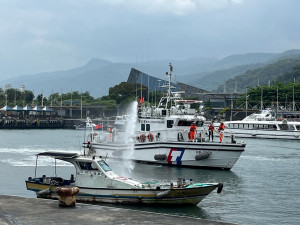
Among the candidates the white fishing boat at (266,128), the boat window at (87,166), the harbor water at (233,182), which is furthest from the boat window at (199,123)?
the white fishing boat at (266,128)

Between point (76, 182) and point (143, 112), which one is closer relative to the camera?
point (76, 182)

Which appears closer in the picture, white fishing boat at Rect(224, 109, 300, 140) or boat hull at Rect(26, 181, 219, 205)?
boat hull at Rect(26, 181, 219, 205)

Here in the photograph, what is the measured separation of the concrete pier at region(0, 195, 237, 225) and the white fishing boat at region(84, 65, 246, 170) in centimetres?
1928

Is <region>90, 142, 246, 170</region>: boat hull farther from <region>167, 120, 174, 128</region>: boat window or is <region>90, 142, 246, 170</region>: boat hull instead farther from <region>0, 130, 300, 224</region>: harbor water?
<region>167, 120, 174, 128</region>: boat window

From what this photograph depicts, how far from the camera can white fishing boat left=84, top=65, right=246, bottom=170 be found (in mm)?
43438

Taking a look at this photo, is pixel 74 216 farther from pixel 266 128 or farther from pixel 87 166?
pixel 266 128

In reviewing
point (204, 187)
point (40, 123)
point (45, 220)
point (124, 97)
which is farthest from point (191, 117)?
point (124, 97)

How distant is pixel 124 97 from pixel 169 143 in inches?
5704

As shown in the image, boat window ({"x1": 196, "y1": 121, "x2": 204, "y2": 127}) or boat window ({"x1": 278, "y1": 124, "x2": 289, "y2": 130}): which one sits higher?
boat window ({"x1": 196, "y1": 121, "x2": 204, "y2": 127})

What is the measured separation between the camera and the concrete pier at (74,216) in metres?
19.6

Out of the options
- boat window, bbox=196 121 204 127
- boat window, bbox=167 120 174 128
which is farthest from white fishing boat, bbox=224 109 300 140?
boat window, bbox=167 120 174 128

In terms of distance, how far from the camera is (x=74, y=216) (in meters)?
20.5

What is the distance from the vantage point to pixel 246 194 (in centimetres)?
3359

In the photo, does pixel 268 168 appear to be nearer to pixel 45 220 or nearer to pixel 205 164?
pixel 205 164
